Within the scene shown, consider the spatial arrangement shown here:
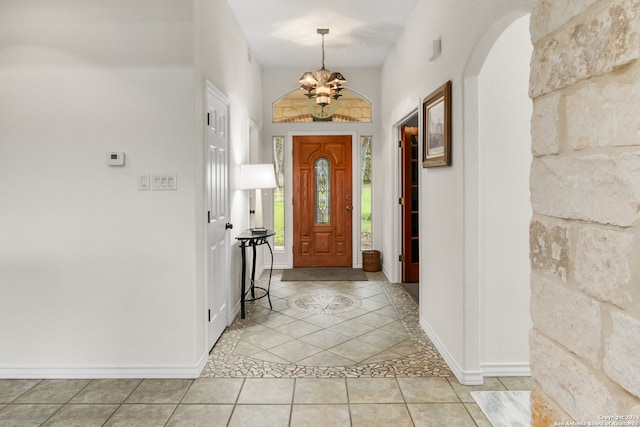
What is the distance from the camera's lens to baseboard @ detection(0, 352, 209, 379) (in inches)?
104

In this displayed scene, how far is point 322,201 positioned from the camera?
6199 mm

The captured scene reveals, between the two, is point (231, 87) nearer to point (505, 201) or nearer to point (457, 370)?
point (505, 201)

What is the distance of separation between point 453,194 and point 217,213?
5.98 ft

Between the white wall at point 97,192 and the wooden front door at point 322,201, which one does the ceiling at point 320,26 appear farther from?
the white wall at point 97,192

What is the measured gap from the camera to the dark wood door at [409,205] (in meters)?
5.07

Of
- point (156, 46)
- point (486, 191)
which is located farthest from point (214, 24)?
point (486, 191)

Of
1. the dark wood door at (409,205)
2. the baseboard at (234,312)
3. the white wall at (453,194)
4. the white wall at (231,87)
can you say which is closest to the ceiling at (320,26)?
the white wall at (231,87)

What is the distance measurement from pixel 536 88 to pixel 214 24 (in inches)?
112

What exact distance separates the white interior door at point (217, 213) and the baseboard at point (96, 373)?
0.37m

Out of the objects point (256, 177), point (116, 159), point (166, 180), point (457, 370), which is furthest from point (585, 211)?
point (256, 177)

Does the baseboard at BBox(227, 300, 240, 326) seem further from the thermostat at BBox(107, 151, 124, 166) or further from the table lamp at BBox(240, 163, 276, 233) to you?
the thermostat at BBox(107, 151, 124, 166)

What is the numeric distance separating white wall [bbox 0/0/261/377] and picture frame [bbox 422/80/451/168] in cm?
168

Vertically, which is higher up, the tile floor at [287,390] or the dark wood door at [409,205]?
the dark wood door at [409,205]

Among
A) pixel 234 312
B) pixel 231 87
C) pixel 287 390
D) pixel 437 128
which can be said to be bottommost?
pixel 287 390
